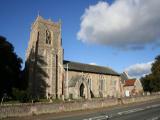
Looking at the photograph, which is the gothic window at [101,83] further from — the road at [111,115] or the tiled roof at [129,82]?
the road at [111,115]

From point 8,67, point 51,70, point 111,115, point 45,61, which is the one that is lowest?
point 111,115

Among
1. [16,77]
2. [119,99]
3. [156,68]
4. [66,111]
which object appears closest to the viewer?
[66,111]

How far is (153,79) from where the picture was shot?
67875 mm

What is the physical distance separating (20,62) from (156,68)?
45.5m

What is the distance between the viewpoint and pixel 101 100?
35875 millimetres

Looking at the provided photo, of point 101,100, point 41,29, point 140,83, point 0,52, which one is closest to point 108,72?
point 140,83

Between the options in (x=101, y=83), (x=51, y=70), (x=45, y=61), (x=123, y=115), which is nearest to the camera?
(x=123, y=115)

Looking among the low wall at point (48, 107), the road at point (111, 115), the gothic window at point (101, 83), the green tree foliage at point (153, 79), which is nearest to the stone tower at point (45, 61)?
the gothic window at point (101, 83)

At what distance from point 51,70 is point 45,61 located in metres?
2.39

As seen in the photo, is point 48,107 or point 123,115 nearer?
point 123,115

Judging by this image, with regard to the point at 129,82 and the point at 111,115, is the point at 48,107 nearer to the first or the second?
the point at 111,115

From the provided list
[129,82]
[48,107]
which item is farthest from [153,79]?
[48,107]

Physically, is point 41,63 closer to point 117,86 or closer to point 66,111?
point 66,111

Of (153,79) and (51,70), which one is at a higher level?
(51,70)
